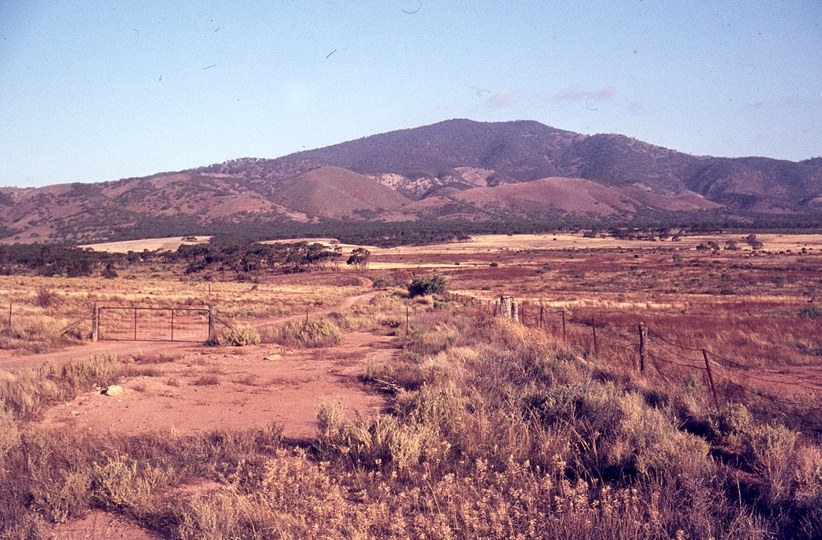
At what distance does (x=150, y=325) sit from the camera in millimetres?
24219

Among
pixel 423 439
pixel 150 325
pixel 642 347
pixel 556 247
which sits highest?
pixel 556 247

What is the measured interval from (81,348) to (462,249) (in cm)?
9332

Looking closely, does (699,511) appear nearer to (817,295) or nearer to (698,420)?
(698,420)

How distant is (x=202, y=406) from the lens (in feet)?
32.3

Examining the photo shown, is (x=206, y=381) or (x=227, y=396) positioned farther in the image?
(x=206, y=381)

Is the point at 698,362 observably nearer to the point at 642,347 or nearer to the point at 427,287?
the point at 642,347

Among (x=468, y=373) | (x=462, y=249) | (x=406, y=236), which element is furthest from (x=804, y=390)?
(x=406, y=236)

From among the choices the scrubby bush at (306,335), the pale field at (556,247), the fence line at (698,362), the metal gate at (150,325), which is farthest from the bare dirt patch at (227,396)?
the pale field at (556,247)

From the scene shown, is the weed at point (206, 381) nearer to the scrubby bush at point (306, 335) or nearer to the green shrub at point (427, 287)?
the scrubby bush at point (306, 335)

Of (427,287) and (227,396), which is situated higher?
(227,396)

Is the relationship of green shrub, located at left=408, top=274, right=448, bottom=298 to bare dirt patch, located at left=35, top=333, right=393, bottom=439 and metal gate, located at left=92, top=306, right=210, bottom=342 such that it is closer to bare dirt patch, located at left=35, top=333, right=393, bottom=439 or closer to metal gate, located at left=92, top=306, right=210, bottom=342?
metal gate, located at left=92, top=306, right=210, bottom=342

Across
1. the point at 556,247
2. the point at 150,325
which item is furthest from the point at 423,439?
the point at 556,247

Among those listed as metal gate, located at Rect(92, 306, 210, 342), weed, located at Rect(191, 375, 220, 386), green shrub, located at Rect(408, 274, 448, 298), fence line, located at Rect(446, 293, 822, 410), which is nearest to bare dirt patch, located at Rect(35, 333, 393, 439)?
weed, located at Rect(191, 375, 220, 386)

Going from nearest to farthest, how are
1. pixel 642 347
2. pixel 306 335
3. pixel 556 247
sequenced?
pixel 642 347 → pixel 306 335 → pixel 556 247
